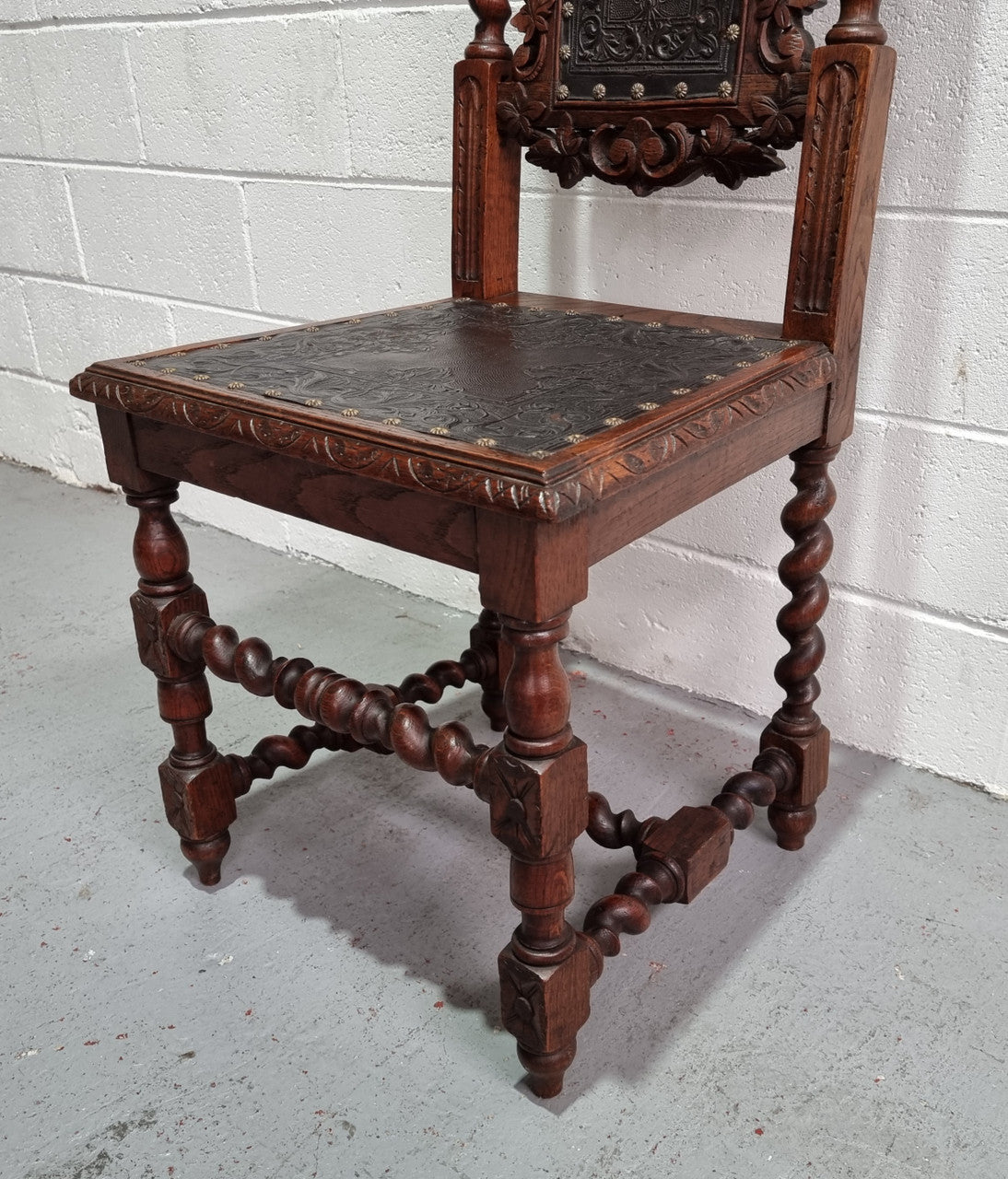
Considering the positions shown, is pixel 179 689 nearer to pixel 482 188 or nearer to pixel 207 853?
pixel 207 853

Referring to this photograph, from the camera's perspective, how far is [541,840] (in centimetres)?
86

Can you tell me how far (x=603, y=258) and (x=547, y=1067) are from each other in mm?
1076

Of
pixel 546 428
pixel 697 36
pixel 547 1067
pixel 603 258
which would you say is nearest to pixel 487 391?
pixel 546 428

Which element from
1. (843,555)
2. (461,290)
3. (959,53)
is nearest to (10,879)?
(461,290)

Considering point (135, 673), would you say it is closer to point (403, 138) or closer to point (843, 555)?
point (403, 138)

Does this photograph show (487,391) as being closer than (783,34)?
Yes

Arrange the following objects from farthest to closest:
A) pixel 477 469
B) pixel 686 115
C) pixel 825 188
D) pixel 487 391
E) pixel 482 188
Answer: pixel 482 188 < pixel 686 115 < pixel 825 188 < pixel 487 391 < pixel 477 469

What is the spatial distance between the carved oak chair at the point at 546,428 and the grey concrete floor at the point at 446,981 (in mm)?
78

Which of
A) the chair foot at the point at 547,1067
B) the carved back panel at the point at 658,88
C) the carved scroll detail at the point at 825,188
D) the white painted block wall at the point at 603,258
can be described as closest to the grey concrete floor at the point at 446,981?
the chair foot at the point at 547,1067

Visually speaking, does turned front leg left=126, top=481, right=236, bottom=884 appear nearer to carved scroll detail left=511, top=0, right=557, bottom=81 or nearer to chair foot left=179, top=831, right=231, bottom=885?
chair foot left=179, top=831, right=231, bottom=885

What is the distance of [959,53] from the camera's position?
3.89 feet

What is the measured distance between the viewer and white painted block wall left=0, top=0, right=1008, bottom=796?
4.16 feet

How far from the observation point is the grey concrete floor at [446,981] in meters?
0.93

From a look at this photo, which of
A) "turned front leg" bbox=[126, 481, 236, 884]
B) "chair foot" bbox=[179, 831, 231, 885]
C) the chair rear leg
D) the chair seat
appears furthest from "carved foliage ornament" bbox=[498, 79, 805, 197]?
"chair foot" bbox=[179, 831, 231, 885]
